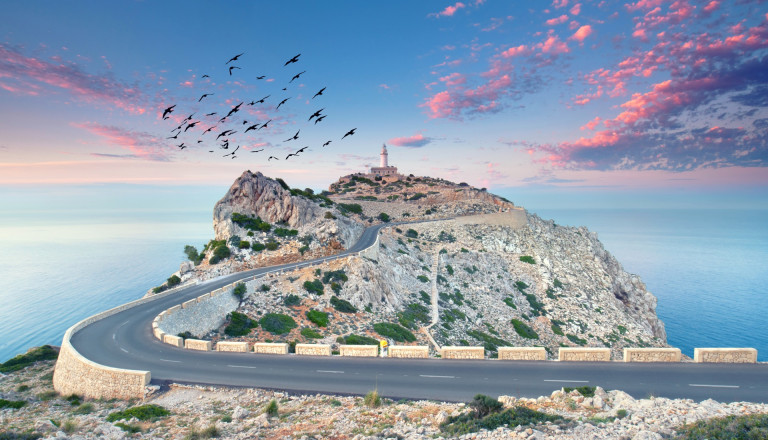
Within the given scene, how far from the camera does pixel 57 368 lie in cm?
2066

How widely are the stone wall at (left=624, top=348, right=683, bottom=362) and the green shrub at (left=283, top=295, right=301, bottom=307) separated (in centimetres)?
2396

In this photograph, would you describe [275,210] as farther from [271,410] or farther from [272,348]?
[271,410]

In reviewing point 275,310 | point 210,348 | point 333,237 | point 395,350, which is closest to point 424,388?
point 395,350

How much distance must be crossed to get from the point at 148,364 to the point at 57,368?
662 cm

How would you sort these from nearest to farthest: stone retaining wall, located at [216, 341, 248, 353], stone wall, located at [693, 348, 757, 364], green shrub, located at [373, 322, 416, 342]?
stone wall, located at [693, 348, 757, 364] < stone retaining wall, located at [216, 341, 248, 353] < green shrub, located at [373, 322, 416, 342]

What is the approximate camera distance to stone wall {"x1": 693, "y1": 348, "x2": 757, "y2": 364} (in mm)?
16344

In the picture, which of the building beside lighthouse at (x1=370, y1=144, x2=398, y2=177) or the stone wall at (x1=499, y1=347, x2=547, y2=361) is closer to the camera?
the stone wall at (x1=499, y1=347, x2=547, y2=361)

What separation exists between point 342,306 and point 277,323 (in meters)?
6.25

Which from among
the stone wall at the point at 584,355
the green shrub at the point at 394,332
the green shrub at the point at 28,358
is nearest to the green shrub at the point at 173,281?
the green shrub at the point at 28,358

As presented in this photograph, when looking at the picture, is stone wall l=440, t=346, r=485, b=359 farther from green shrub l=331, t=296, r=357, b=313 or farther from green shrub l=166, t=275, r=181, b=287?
green shrub l=166, t=275, r=181, b=287

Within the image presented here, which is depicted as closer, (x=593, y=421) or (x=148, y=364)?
(x=593, y=421)

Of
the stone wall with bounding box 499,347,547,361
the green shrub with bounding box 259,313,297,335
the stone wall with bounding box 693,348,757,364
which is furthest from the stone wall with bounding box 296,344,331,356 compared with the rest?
the stone wall with bounding box 693,348,757,364

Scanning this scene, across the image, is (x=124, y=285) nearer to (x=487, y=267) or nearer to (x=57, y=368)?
(x=57, y=368)

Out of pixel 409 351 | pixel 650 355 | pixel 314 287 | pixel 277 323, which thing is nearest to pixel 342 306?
pixel 314 287
